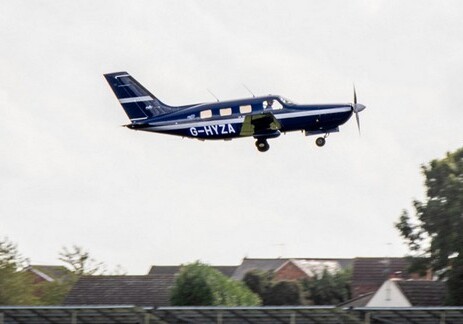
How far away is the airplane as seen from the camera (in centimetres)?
6719

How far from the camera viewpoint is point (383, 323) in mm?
55906

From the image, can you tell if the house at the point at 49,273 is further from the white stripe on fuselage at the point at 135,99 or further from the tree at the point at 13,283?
the white stripe on fuselage at the point at 135,99

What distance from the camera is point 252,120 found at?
219 ft

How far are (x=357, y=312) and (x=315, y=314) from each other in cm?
162

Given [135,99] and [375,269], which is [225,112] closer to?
[135,99]

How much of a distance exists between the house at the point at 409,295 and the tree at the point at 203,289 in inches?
332

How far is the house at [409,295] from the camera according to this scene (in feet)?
286

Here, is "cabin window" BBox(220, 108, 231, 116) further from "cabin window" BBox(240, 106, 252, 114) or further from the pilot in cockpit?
the pilot in cockpit

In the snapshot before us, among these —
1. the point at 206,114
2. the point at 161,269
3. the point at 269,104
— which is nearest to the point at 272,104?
the point at 269,104

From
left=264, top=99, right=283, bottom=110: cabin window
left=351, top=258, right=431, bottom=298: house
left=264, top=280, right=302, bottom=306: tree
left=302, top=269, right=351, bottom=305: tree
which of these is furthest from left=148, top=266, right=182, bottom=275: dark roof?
left=264, top=99, right=283, bottom=110: cabin window

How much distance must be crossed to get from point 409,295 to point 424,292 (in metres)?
1.69

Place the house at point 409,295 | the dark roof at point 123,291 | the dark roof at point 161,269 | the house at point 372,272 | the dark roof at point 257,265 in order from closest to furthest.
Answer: the house at point 409,295, the dark roof at point 123,291, the house at point 372,272, the dark roof at point 257,265, the dark roof at point 161,269

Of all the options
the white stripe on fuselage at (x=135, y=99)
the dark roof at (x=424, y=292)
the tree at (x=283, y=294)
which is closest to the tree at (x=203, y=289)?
the dark roof at (x=424, y=292)

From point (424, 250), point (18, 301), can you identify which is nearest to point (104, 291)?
point (18, 301)
